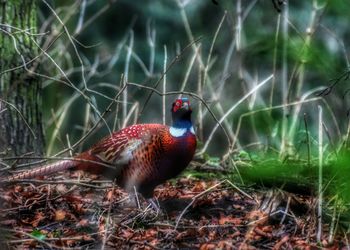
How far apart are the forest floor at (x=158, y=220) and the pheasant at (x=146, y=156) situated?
0.45 feet

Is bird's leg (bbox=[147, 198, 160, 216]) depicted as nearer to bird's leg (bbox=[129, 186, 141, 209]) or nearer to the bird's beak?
bird's leg (bbox=[129, 186, 141, 209])

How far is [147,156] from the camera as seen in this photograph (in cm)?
564

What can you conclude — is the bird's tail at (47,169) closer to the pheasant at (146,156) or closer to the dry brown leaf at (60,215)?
the pheasant at (146,156)

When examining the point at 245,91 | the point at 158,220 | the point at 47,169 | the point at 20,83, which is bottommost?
the point at 158,220

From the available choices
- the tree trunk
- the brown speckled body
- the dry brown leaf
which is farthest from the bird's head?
the tree trunk

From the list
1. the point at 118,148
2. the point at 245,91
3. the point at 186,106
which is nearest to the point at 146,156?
the point at 118,148

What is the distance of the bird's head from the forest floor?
59cm

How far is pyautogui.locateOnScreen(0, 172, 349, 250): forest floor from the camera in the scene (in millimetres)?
4535

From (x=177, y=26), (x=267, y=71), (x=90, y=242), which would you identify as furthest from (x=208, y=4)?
(x=90, y=242)

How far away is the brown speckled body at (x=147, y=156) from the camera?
5602 mm

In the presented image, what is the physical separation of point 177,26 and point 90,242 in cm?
846

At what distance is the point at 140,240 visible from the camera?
464cm

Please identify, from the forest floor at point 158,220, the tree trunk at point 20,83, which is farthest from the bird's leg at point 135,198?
the tree trunk at point 20,83

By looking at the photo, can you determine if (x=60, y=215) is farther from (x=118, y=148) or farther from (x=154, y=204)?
(x=118, y=148)
